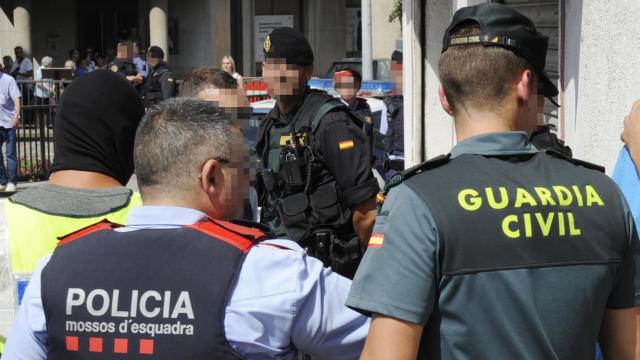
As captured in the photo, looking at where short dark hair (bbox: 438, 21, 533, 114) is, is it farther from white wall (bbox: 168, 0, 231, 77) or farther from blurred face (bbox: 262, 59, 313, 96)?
white wall (bbox: 168, 0, 231, 77)

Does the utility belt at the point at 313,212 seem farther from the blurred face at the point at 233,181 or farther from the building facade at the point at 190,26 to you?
the building facade at the point at 190,26

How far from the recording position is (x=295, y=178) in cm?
451

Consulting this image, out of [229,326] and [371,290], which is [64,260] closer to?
[229,326]

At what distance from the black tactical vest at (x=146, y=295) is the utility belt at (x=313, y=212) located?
2464 millimetres

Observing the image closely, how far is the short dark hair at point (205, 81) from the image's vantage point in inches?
157

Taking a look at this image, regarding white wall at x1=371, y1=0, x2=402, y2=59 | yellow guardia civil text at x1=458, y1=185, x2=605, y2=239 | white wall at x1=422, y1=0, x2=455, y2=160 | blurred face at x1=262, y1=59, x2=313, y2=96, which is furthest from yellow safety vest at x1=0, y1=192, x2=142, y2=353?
white wall at x1=371, y1=0, x2=402, y2=59

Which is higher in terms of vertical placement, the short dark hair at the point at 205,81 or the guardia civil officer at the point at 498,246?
the short dark hair at the point at 205,81

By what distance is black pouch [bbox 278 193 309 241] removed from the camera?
452 centimetres

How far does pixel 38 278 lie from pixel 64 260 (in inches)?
3.7

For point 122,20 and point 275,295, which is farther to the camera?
point 122,20

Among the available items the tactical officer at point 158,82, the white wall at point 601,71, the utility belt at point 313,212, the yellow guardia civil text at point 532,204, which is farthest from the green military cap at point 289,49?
the tactical officer at point 158,82

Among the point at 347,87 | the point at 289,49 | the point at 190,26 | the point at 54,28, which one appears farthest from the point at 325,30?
the point at 289,49

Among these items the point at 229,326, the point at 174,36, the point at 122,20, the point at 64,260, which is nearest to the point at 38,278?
the point at 64,260

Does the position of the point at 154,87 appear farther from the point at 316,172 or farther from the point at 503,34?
the point at 503,34
